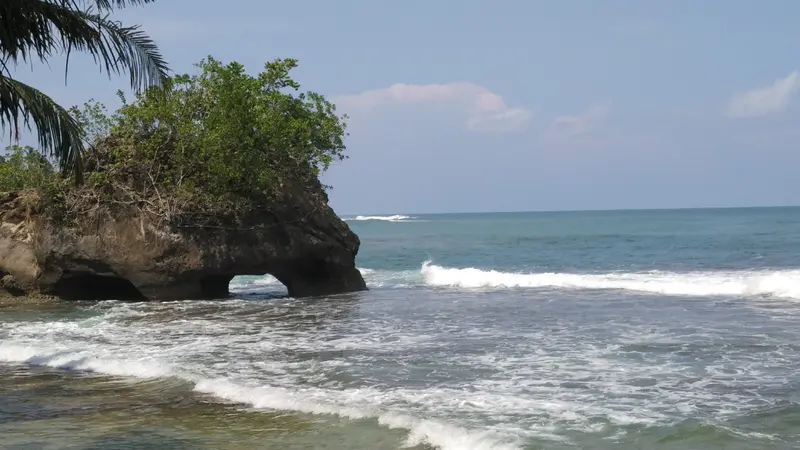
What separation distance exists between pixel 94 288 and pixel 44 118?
47.5 feet

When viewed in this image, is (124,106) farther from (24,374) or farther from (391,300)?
(24,374)

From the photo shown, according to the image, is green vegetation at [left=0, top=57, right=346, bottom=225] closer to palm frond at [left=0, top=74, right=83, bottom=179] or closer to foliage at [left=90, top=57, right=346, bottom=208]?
foliage at [left=90, top=57, right=346, bottom=208]

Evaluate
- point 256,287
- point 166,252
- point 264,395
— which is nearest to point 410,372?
point 264,395

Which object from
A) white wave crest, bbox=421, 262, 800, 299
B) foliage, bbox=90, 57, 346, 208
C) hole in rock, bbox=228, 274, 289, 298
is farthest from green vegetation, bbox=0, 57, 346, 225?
white wave crest, bbox=421, 262, 800, 299

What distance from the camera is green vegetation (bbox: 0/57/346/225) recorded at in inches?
758

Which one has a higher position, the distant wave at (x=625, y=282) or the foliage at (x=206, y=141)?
the foliage at (x=206, y=141)

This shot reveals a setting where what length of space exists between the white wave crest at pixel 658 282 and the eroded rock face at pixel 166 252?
5.38 meters

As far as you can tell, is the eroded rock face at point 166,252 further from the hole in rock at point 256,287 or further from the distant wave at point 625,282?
the distant wave at point 625,282

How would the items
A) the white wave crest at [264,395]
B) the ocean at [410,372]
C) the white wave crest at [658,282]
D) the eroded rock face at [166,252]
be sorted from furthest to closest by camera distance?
the white wave crest at [658,282] → the eroded rock face at [166,252] → the ocean at [410,372] → the white wave crest at [264,395]

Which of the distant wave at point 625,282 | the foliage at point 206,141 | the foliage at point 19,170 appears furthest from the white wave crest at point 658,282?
the foliage at point 19,170

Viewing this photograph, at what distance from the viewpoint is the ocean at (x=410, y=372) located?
7.74 meters

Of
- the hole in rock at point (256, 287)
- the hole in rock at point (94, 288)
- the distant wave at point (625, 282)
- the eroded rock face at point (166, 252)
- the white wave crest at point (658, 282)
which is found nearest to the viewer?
the eroded rock face at point (166, 252)

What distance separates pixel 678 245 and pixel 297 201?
30822 millimetres

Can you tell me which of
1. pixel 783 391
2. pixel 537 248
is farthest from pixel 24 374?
pixel 537 248
